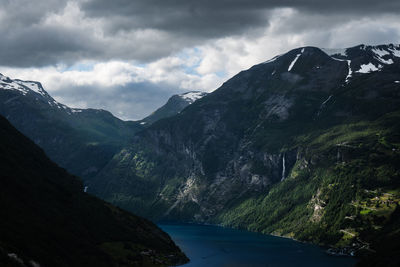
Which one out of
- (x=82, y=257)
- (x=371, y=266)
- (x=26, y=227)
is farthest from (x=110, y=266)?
(x=371, y=266)

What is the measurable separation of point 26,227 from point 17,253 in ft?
Result: 124

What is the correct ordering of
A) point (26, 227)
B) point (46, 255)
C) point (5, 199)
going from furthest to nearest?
point (5, 199)
point (26, 227)
point (46, 255)

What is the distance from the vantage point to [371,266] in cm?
19650

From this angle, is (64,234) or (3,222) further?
(64,234)

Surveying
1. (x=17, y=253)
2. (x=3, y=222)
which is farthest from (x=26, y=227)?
(x=17, y=253)

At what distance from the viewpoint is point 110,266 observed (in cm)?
19675

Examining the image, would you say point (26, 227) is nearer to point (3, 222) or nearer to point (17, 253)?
point (3, 222)

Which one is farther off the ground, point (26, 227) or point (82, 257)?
point (26, 227)

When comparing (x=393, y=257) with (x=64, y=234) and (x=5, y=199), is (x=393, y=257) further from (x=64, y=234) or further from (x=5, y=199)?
(x=5, y=199)

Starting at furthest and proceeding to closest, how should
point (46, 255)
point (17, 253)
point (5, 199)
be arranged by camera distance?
point (5, 199), point (46, 255), point (17, 253)

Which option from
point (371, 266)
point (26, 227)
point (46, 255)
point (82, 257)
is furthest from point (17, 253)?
point (371, 266)

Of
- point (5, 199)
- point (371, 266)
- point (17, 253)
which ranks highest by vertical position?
point (5, 199)

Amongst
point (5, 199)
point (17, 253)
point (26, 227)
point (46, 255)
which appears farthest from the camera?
point (5, 199)

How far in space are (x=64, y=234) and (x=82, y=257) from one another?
1499cm
